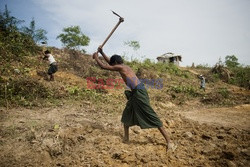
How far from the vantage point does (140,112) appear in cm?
306

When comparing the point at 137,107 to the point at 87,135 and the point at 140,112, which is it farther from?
the point at 87,135

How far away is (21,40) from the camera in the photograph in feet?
29.8

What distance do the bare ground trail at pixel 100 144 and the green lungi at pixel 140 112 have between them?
0.43 meters

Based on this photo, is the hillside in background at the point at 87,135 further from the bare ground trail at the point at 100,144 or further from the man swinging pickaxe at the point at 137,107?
the man swinging pickaxe at the point at 137,107

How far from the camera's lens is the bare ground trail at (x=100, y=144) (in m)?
2.61

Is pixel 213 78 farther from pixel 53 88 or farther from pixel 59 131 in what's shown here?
pixel 59 131

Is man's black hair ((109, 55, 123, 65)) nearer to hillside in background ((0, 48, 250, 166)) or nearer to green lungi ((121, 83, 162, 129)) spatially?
green lungi ((121, 83, 162, 129))

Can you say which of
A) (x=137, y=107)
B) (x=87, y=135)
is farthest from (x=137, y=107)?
(x=87, y=135)

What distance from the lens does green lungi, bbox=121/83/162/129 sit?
2.98m

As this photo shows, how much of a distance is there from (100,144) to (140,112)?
0.88 m

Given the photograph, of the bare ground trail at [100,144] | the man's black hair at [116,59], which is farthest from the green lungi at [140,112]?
the man's black hair at [116,59]

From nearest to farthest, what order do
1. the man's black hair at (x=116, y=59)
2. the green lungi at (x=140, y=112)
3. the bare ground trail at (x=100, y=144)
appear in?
the bare ground trail at (x=100, y=144), the green lungi at (x=140, y=112), the man's black hair at (x=116, y=59)

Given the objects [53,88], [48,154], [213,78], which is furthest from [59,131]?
[213,78]

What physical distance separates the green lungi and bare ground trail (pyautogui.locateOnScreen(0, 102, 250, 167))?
1.42ft
